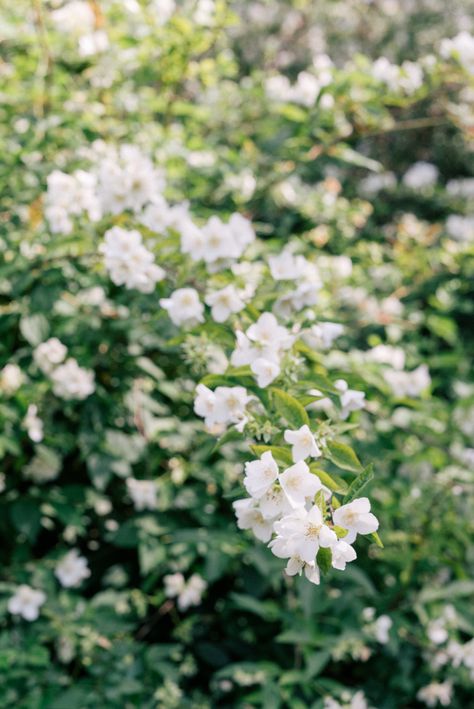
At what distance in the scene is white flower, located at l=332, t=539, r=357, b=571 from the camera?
3.72 feet

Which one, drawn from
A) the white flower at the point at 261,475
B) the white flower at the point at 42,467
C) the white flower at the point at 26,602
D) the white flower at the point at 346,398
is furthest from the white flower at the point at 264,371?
the white flower at the point at 26,602

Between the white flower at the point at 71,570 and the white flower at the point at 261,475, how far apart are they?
4.05 feet

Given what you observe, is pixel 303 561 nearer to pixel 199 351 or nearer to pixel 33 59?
pixel 199 351

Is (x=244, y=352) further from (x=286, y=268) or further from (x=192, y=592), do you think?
(x=192, y=592)

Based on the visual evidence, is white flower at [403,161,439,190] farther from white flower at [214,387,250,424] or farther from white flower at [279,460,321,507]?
white flower at [279,460,321,507]

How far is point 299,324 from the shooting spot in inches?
67.2

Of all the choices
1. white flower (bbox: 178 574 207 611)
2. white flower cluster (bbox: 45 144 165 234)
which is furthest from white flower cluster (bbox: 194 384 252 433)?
white flower (bbox: 178 574 207 611)

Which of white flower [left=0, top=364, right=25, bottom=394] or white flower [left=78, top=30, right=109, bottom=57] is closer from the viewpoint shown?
white flower [left=0, top=364, right=25, bottom=394]

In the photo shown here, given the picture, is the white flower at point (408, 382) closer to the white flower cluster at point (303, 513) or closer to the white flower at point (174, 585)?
the white flower at point (174, 585)

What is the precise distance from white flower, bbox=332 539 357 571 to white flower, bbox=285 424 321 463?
16 centimetres

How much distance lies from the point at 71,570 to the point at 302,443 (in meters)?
1.27

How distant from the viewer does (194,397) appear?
1901mm

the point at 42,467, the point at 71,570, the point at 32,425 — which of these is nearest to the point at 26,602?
the point at 71,570

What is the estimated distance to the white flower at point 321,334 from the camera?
1.66m
